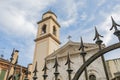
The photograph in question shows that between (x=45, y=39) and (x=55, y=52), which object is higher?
(x=45, y=39)

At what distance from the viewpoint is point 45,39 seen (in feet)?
68.4

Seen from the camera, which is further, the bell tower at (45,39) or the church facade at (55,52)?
the bell tower at (45,39)

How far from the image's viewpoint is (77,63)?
15258mm

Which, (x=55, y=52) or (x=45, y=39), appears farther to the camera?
(x=45, y=39)

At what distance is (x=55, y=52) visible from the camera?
58.4 ft

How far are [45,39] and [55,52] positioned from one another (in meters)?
3.80

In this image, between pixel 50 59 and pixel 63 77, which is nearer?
pixel 63 77

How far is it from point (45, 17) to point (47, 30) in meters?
3.43

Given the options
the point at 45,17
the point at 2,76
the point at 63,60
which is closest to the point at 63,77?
the point at 63,60

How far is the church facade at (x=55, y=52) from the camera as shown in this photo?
45.9 ft

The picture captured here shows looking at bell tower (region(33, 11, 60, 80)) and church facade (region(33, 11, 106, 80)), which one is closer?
church facade (region(33, 11, 106, 80))

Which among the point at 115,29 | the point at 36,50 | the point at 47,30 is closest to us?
the point at 115,29

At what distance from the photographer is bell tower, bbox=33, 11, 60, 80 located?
19.1 meters

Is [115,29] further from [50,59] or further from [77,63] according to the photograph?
[50,59]
